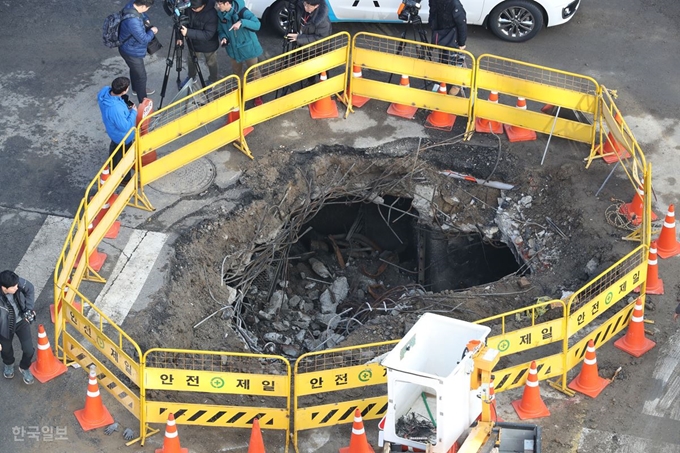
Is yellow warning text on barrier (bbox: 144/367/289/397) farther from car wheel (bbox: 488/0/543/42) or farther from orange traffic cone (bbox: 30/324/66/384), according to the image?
car wheel (bbox: 488/0/543/42)

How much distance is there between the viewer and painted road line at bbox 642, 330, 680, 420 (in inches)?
513

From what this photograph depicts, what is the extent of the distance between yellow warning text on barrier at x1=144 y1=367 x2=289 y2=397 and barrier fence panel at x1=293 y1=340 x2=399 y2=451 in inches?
9.8

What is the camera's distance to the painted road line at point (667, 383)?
13.0m

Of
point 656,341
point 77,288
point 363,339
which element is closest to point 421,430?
point 363,339

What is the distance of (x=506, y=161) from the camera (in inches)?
645

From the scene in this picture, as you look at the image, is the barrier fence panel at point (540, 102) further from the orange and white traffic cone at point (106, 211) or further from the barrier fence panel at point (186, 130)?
the orange and white traffic cone at point (106, 211)

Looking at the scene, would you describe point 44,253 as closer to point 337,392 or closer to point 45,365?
point 45,365

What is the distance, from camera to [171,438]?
39.5 ft

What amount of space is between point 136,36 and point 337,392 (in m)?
5.79

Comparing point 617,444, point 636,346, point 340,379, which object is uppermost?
point 340,379

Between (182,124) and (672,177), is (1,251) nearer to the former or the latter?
(182,124)

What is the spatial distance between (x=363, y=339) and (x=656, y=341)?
11.1ft

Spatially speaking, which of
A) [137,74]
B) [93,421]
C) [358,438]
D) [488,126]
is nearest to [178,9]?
[137,74]

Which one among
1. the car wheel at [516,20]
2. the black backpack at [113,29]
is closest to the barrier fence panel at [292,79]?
the black backpack at [113,29]
